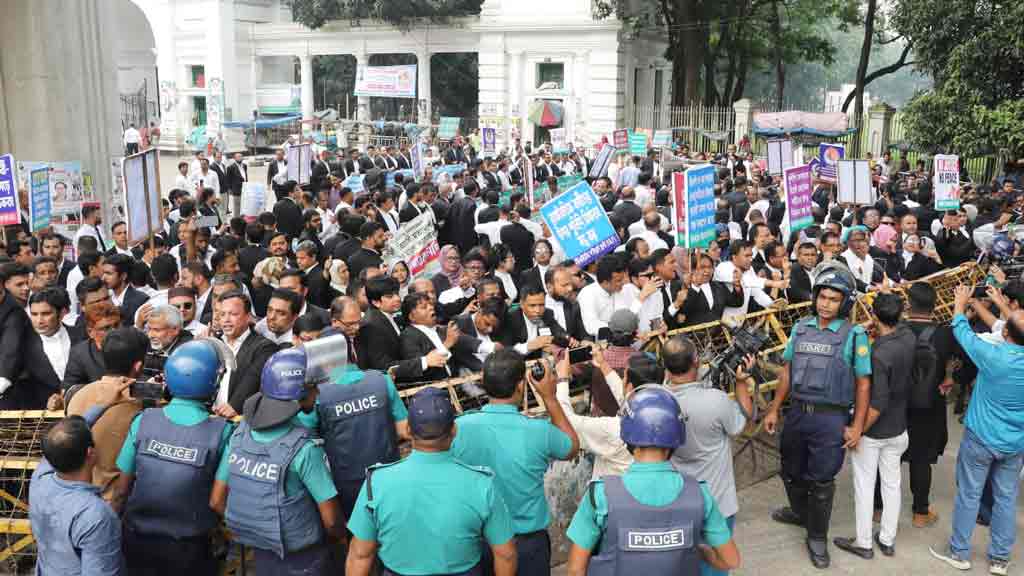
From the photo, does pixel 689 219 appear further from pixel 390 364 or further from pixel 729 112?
pixel 729 112

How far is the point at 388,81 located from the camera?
3425 centimetres

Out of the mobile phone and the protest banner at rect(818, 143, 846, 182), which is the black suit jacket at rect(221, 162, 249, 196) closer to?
the protest banner at rect(818, 143, 846, 182)

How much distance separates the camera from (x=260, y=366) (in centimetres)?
473

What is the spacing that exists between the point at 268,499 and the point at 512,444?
104cm

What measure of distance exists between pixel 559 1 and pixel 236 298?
1125 inches

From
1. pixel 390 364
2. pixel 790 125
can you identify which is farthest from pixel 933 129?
pixel 390 364

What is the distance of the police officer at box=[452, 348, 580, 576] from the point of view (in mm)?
3721

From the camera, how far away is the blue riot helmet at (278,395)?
3.56 metres

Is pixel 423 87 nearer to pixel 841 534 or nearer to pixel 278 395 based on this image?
pixel 841 534

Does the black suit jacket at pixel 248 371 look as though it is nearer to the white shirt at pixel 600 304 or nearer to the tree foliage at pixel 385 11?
the white shirt at pixel 600 304

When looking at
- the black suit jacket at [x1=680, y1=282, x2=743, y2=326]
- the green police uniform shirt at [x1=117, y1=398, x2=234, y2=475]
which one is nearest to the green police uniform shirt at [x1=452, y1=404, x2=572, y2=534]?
the green police uniform shirt at [x1=117, y1=398, x2=234, y2=475]

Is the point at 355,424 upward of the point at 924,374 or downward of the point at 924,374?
upward

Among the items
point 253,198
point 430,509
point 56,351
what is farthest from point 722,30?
point 430,509

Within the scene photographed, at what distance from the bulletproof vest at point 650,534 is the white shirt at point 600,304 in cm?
349
